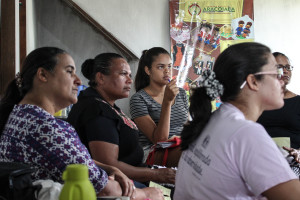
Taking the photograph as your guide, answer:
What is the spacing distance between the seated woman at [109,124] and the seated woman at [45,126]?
24cm

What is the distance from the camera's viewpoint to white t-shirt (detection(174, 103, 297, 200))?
100cm

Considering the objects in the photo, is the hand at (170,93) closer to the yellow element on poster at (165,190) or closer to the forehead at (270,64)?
the yellow element on poster at (165,190)

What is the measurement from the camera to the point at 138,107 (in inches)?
103

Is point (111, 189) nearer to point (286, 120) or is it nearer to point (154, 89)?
point (154, 89)

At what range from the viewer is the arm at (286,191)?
0.98m

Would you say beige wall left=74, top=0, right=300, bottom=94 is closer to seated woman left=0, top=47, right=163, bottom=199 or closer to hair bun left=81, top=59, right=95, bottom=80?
hair bun left=81, top=59, right=95, bottom=80

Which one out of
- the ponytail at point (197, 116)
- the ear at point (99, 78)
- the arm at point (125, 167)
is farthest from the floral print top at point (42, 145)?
the ear at point (99, 78)

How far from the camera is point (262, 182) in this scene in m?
1.00

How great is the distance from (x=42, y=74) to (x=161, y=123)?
1112 mm

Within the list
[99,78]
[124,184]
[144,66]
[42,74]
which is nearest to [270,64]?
[124,184]

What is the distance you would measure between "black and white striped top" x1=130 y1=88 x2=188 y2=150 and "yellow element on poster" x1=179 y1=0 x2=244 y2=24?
184cm

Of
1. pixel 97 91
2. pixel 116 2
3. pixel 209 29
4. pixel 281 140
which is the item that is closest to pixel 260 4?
pixel 209 29

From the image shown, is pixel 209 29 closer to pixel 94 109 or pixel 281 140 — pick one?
pixel 281 140

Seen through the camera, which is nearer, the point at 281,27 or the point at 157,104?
the point at 157,104
